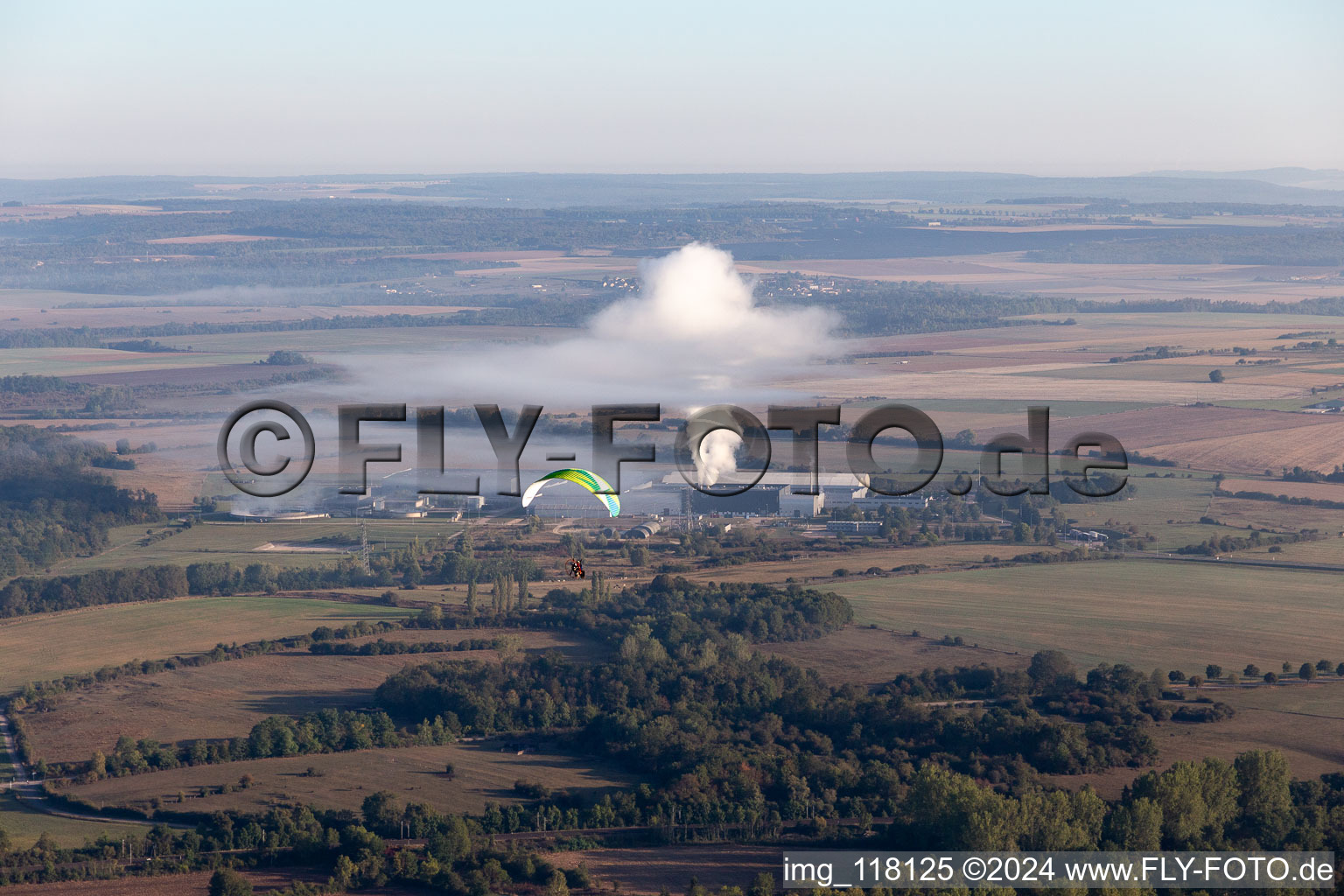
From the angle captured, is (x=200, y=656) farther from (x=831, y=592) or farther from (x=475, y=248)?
(x=475, y=248)

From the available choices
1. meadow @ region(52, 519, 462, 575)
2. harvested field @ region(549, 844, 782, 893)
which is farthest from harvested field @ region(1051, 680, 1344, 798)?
meadow @ region(52, 519, 462, 575)

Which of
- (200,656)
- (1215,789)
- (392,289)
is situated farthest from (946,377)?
(392,289)

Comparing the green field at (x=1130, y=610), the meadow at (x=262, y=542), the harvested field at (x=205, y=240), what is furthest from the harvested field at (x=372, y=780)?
the harvested field at (x=205, y=240)

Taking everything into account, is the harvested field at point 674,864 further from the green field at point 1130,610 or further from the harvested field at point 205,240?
the harvested field at point 205,240

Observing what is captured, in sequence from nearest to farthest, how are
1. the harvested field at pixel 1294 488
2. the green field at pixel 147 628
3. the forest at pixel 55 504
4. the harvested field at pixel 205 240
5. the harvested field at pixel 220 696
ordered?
the harvested field at pixel 220 696, the green field at pixel 147 628, the forest at pixel 55 504, the harvested field at pixel 1294 488, the harvested field at pixel 205 240

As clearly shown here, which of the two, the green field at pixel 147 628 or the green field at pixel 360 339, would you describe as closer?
the green field at pixel 147 628

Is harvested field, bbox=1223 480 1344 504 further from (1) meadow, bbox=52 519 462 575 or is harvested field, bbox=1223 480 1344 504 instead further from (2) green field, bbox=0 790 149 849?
(2) green field, bbox=0 790 149 849
